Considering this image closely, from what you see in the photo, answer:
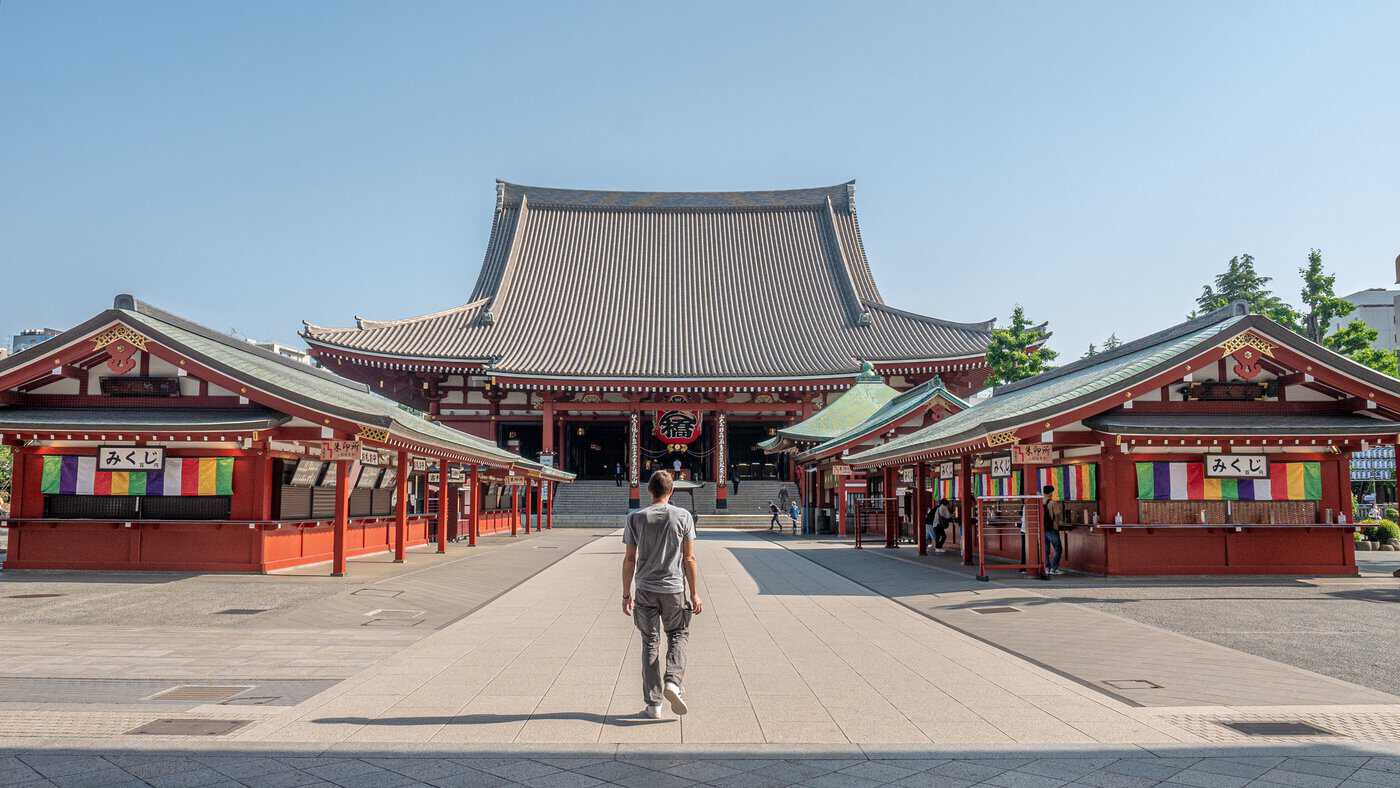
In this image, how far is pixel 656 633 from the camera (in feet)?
23.0

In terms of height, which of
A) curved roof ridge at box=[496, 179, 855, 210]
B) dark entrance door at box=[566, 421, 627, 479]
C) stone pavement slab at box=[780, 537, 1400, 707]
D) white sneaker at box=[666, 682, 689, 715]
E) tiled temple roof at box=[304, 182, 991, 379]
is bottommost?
stone pavement slab at box=[780, 537, 1400, 707]

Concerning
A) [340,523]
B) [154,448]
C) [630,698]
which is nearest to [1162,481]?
[630,698]

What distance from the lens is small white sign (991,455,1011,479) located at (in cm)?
1694

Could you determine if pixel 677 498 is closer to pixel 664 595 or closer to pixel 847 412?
pixel 847 412

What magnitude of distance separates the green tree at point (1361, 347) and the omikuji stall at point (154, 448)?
3388 centimetres

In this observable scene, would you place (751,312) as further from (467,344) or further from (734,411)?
(467,344)

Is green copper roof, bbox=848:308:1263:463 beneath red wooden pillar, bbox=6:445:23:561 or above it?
above

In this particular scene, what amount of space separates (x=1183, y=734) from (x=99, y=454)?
17130 mm

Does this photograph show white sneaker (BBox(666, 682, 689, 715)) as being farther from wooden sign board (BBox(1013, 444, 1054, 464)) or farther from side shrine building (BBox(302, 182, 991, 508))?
side shrine building (BBox(302, 182, 991, 508))

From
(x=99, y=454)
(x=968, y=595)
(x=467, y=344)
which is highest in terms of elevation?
(x=467, y=344)

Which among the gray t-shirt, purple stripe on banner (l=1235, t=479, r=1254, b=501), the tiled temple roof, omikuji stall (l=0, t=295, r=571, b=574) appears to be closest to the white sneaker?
the gray t-shirt

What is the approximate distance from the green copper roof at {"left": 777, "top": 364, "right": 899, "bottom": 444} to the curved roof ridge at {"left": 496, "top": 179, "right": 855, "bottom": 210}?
19001 millimetres

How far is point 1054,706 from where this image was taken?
7.39m

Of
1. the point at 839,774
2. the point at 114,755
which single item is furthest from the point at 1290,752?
the point at 114,755
